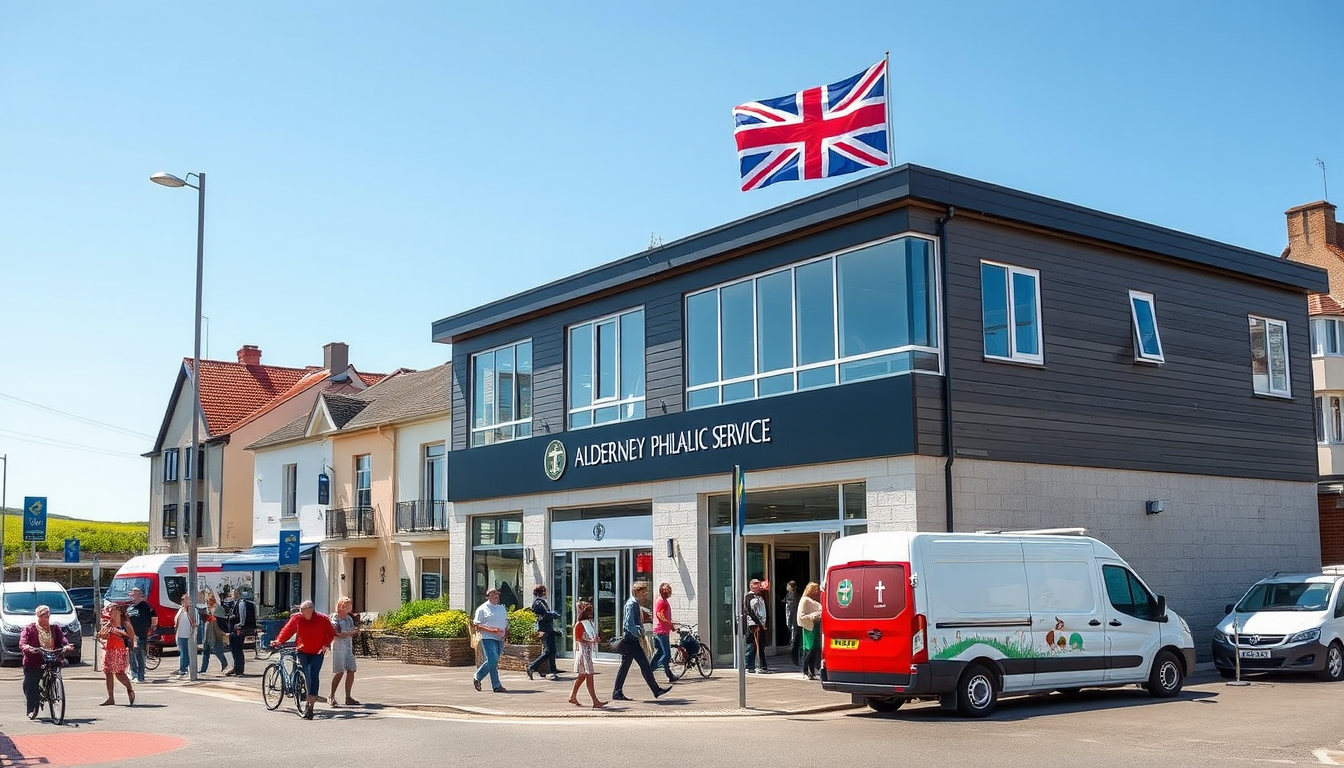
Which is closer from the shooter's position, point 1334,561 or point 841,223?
point 841,223

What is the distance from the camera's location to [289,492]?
43906mm

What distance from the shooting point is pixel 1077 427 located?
2122 centimetres

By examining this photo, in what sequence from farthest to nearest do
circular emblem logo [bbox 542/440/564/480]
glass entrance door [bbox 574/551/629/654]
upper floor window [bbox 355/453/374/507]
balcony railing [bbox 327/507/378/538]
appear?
upper floor window [bbox 355/453/374/507] → balcony railing [bbox 327/507/378/538] → circular emblem logo [bbox 542/440/564/480] → glass entrance door [bbox 574/551/629/654]

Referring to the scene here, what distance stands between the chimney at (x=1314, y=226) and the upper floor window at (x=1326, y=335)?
521 cm

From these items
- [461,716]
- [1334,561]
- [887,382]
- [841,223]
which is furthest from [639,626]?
[1334,561]

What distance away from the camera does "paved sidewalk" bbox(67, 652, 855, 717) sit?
17000mm

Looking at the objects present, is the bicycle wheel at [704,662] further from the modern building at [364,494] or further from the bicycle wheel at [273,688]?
the modern building at [364,494]

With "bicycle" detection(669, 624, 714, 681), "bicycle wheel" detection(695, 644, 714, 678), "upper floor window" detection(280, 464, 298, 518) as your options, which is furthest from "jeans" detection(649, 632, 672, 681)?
"upper floor window" detection(280, 464, 298, 518)

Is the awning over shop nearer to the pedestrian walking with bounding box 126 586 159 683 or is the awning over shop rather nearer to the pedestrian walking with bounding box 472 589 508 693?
the pedestrian walking with bounding box 126 586 159 683

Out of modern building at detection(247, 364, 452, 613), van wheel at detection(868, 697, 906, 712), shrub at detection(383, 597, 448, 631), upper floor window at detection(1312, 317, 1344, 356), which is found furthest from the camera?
upper floor window at detection(1312, 317, 1344, 356)

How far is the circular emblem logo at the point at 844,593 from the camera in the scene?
1587 centimetres

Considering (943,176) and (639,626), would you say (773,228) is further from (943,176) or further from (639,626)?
(639,626)

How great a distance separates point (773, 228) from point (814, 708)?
8318mm

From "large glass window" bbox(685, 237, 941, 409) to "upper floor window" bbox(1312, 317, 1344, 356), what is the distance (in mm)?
25257
